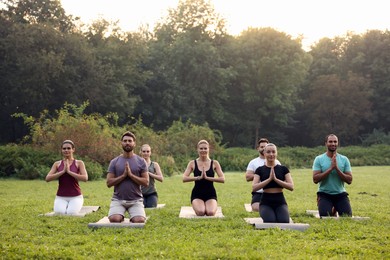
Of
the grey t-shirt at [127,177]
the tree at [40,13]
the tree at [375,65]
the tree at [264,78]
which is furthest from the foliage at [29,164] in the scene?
the tree at [375,65]

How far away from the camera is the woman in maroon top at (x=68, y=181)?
1102cm

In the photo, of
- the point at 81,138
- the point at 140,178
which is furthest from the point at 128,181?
the point at 81,138

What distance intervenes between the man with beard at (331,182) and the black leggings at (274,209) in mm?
1428

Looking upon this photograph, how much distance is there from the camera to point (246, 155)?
3734cm

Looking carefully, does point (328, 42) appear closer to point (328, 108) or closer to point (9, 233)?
point (328, 108)

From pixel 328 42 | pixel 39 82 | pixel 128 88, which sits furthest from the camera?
pixel 328 42

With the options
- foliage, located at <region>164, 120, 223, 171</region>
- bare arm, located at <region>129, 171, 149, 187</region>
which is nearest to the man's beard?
bare arm, located at <region>129, 171, 149, 187</region>

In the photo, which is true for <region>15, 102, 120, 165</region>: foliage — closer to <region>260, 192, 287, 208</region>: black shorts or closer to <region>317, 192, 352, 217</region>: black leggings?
<region>317, 192, 352, 217</region>: black leggings

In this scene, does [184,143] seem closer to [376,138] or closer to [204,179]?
[204,179]

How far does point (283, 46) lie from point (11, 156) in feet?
124

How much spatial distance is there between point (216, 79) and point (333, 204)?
4397 cm

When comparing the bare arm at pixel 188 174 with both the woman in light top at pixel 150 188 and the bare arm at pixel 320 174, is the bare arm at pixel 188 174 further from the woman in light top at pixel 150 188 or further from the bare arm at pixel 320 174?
the bare arm at pixel 320 174

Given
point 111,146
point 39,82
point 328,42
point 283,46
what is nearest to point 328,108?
point 283,46

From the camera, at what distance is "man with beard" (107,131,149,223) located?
9.58m
